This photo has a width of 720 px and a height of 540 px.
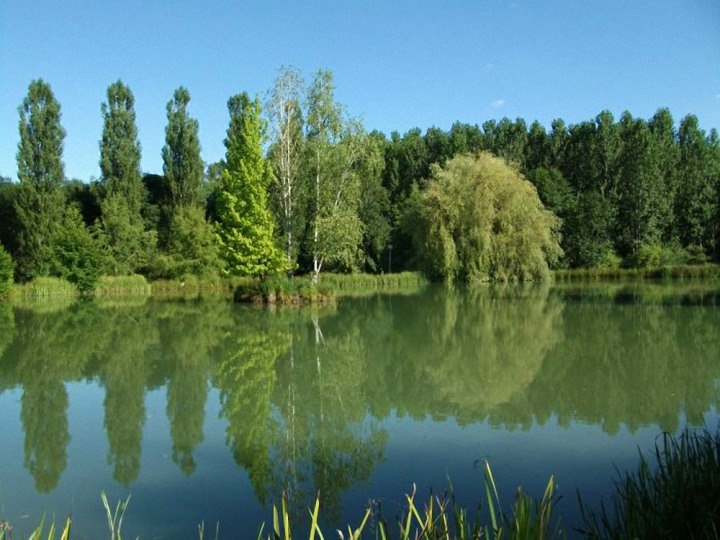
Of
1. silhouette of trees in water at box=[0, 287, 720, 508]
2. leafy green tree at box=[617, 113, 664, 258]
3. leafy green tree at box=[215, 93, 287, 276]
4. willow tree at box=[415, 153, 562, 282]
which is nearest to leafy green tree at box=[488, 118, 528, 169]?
leafy green tree at box=[617, 113, 664, 258]

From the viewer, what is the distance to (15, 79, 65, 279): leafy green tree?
2845cm

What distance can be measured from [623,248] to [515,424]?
35.5m

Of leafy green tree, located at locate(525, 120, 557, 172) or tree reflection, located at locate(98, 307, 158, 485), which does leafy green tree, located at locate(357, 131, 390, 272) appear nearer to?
leafy green tree, located at locate(525, 120, 557, 172)

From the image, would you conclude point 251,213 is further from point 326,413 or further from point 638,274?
point 638,274

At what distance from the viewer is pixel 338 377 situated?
329 inches

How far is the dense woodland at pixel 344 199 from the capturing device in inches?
883

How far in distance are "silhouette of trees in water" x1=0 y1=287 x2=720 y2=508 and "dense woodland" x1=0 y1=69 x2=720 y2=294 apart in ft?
26.0

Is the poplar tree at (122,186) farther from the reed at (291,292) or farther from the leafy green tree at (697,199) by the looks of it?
the leafy green tree at (697,199)

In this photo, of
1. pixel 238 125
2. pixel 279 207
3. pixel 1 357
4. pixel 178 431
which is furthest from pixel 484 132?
pixel 178 431

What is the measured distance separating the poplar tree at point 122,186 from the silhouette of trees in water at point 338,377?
600 inches

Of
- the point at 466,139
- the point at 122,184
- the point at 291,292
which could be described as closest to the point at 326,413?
the point at 291,292

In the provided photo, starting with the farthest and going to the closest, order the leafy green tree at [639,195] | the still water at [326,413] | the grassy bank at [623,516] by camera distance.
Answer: the leafy green tree at [639,195]
the still water at [326,413]
the grassy bank at [623,516]

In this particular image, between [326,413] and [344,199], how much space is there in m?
17.1

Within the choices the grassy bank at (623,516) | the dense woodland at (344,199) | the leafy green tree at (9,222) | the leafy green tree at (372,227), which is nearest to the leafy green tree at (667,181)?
the dense woodland at (344,199)
